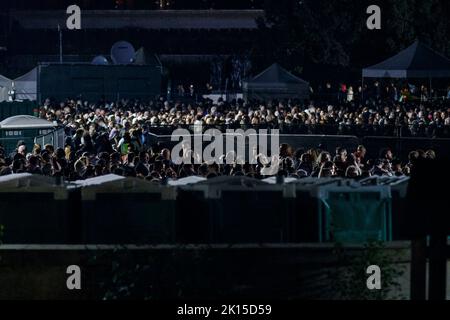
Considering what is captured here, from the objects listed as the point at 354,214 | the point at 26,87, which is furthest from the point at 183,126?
the point at 26,87

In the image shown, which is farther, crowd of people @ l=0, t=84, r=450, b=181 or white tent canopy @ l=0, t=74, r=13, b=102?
white tent canopy @ l=0, t=74, r=13, b=102

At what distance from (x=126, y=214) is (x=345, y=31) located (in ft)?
174

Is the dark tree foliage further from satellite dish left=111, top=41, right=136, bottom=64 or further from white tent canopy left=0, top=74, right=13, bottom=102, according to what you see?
white tent canopy left=0, top=74, right=13, bottom=102

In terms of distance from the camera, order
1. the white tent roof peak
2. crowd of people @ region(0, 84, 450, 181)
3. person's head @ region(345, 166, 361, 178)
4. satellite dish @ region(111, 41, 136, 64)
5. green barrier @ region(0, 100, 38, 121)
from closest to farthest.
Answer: person's head @ region(345, 166, 361, 178) < crowd of people @ region(0, 84, 450, 181) < the white tent roof peak < green barrier @ region(0, 100, 38, 121) < satellite dish @ region(111, 41, 136, 64)

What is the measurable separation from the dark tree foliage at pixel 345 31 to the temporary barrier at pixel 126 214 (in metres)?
47.1

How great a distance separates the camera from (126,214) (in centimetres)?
1162

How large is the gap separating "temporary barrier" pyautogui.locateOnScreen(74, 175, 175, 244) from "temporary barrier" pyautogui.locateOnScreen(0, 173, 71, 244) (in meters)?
0.21

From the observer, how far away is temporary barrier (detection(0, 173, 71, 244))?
1162 centimetres

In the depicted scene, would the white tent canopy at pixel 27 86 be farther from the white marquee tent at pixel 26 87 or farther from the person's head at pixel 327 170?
the person's head at pixel 327 170

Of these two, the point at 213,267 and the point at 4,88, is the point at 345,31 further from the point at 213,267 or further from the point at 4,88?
the point at 213,267

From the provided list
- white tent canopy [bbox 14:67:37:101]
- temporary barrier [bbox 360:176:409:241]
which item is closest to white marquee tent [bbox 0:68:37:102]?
Answer: white tent canopy [bbox 14:67:37:101]

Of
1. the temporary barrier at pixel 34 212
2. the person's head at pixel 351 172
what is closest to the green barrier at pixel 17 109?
the person's head at pixel 351 172

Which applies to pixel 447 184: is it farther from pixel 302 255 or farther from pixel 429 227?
pixel 302 255
